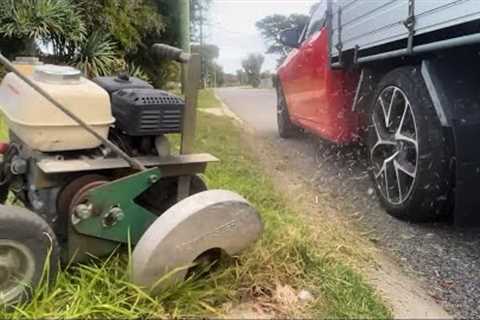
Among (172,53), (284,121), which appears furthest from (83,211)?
(284,121)

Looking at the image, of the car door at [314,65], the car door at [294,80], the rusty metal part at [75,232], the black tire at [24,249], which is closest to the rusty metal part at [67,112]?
the rusty metal part at [75,232]

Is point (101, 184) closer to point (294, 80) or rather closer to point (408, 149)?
point (408, 149)

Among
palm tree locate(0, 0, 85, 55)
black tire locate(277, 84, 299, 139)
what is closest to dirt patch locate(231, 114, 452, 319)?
black tire locate(277, 84, 299, 139)

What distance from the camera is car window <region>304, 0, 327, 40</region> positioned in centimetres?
502

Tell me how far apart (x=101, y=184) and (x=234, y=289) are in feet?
2.26

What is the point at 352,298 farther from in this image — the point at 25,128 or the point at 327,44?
the point at 327,44

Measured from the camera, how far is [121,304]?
2051 millimetres

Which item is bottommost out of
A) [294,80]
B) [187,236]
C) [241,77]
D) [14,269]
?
[14,269]

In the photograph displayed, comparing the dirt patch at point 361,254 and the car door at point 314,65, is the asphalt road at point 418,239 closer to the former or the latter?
the dirt patch at point 361,254

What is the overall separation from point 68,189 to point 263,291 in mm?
897

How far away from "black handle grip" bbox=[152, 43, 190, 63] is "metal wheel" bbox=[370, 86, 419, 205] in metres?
1.34

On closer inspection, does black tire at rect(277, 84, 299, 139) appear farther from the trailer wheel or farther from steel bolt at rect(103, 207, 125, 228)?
steel bolt at rect(103, 207, 125, 228)

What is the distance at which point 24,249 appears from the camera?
202 cm

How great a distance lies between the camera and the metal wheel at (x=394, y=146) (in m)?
3.20
